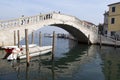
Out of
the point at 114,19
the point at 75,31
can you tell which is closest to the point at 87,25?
the point at 75,31

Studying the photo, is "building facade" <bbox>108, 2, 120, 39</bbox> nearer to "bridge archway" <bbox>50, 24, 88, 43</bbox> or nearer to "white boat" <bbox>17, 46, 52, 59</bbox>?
"bridge archway" <bbox>50, 24, 88, 43</bbox>

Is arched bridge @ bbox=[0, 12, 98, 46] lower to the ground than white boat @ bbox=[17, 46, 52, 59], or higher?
higher

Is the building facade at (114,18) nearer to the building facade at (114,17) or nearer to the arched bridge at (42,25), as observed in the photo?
the building facade at (114,17)

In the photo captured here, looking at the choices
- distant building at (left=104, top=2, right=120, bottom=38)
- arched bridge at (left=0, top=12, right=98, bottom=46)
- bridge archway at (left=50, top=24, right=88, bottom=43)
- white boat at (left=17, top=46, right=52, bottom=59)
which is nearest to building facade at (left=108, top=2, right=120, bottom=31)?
distant building at (left=104, top=2, right=120, bottom=38)

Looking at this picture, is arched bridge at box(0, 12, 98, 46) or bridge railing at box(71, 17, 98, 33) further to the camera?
bridge railing at box(71, 17, 98, 33)

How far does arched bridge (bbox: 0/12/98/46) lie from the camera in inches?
804

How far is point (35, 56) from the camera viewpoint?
62.3 feet

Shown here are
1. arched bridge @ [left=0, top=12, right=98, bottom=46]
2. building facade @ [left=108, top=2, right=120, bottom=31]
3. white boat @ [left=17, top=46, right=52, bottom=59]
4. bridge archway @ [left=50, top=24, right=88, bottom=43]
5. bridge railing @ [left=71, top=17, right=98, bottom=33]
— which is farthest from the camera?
building facade @ [left=108, top=2, right=120, bottom=31]

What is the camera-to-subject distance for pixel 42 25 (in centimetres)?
2373

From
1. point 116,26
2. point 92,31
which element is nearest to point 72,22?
point 92,31

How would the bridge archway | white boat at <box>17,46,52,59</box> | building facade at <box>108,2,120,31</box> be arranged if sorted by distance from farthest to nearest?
building facade at <box>108,2,120,31</box> → the bridge archway → white boat at <box>17,46,52,59</box>

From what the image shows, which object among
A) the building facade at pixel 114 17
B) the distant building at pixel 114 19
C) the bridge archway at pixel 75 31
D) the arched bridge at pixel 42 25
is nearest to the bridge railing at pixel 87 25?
the arched bridge at pixel 42 25

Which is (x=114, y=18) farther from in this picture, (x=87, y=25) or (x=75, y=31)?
(x=75, y=31)

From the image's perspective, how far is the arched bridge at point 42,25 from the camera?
2042cm
